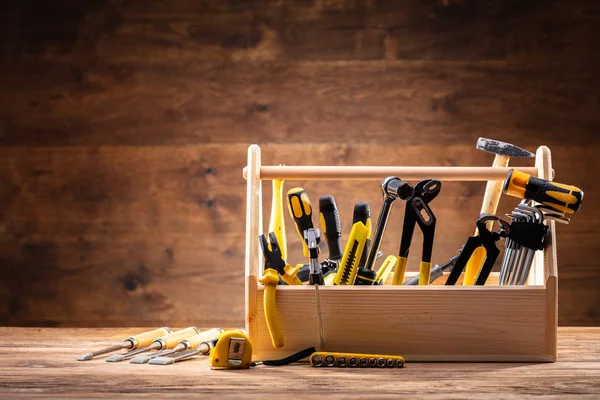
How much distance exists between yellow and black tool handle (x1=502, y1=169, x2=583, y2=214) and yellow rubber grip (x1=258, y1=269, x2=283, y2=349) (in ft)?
1.24

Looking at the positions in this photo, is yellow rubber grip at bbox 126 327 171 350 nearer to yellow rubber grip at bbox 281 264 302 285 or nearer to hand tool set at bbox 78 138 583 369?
hand tool set at bbox 78 138 583 369

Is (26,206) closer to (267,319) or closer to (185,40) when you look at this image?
(185,40)

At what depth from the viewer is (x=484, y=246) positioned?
1.15 metres

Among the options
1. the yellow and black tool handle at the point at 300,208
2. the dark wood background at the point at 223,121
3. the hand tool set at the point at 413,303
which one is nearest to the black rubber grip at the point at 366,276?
the hand tool set at the point at 413,303

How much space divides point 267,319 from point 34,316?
0.90 m

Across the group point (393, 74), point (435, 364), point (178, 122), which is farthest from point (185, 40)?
point (435, 364)

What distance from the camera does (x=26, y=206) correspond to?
176 centimetres

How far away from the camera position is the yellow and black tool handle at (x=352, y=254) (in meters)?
1.14

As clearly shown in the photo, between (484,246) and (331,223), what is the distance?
10.1 inches

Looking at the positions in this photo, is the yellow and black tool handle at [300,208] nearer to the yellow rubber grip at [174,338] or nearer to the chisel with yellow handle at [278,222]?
the chisel with yellow handle at [278,222]

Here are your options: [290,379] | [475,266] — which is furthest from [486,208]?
[290,379]

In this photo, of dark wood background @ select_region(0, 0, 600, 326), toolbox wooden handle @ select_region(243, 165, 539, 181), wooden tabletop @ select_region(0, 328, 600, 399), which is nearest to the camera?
wooden tabletop @ select_region(0, 328, 600, 399)

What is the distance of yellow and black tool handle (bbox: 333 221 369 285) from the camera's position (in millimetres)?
1138

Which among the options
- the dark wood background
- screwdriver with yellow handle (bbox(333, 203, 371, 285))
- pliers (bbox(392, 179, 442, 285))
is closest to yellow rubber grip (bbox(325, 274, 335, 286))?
screwdriver with yellow handle (bbox(333, 203, 371, 285))
